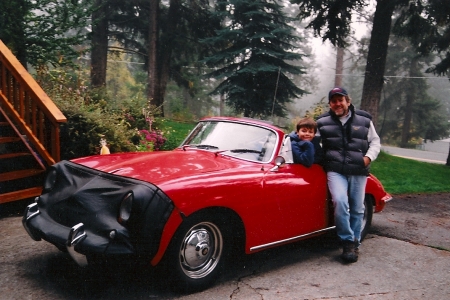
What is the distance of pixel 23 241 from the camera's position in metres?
4.75

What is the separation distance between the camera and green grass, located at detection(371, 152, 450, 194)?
33.5 ft

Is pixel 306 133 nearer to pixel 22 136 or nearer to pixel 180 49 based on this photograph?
pixel 22 136

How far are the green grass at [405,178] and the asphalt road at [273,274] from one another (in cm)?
475

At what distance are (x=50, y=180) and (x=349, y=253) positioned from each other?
3.40 meters

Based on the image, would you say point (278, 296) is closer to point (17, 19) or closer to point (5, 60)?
point (5, 60)

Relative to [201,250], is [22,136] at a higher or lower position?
higher

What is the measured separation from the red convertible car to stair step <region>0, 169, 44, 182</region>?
86.5 inches

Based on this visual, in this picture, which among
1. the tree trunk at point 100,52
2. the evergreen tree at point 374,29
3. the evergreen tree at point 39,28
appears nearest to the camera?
the evergreen tree at point 39,28

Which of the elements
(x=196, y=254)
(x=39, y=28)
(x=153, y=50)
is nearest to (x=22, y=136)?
(x=39, y=28)

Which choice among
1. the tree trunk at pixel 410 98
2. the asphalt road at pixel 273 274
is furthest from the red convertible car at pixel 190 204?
the tree trunk at pixel 410 98

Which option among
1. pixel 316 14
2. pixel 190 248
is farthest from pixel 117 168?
pixel 316 14

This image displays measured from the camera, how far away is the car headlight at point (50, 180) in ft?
13.2

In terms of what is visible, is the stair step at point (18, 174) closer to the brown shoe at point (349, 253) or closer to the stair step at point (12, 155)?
the stair step at point (12, 155)

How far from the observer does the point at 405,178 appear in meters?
11.9
